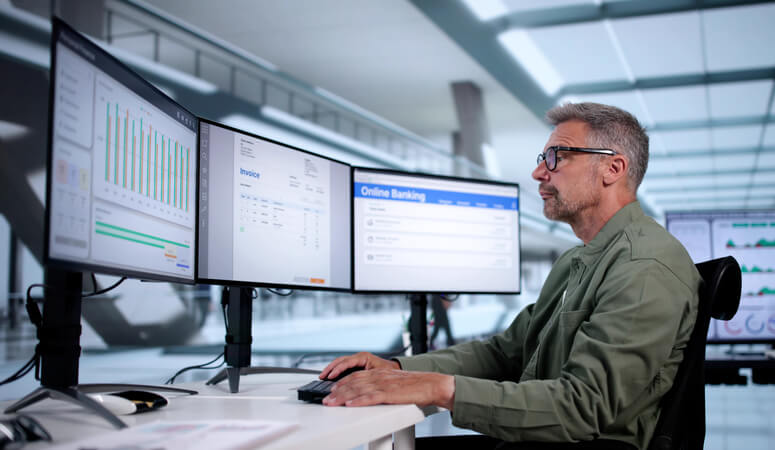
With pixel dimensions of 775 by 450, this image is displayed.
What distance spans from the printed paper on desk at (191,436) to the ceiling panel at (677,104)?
766 cm

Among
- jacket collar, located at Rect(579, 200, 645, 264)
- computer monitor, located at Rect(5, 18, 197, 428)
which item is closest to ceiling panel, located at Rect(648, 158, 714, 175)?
jacket collar, located at Rect(579, 200, 645, 264)

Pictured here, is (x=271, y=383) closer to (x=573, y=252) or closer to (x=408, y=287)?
(x=408, y=287)

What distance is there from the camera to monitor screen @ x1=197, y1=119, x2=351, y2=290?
1.51 metres

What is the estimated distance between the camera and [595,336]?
3.80ft

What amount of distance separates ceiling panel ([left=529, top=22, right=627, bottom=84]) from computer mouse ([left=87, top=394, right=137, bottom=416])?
5.56 metres

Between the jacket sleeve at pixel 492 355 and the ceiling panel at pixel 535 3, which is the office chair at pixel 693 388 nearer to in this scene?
the jacket sleeve at pixel 492 355

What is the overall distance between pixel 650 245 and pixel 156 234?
96cm

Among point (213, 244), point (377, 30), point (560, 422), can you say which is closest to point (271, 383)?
point (213, 244)

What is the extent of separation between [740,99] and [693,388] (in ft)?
26.2

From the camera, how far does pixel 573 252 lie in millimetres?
1625

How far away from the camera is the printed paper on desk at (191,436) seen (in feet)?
2.42

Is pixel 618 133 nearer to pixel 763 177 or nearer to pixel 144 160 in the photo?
pixel 144 160

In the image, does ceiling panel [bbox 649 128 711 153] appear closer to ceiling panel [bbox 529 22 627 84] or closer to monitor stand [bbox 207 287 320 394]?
ceiling panel [bbox 529 22 627 84]

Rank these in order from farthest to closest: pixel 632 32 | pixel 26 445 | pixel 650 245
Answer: pixel 632 32 < pixel 650 245 < pixel 26 445
